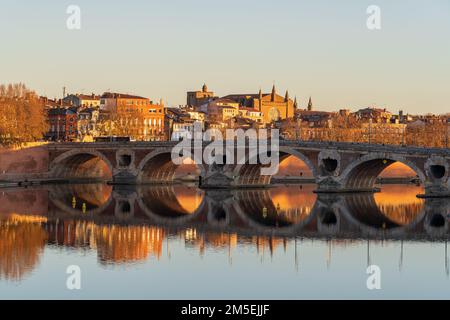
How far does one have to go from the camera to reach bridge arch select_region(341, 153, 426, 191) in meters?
49.6

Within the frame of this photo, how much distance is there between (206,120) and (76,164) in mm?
60727

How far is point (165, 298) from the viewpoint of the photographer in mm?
24547

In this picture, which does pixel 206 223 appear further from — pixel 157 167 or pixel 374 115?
pixel 374 115

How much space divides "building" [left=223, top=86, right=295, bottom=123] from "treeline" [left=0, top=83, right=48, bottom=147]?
81.9m

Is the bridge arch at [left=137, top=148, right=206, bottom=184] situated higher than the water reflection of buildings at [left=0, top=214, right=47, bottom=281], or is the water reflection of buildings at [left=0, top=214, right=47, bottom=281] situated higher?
the bridge arch at [left=137, top=148, right=206, bottom=184]

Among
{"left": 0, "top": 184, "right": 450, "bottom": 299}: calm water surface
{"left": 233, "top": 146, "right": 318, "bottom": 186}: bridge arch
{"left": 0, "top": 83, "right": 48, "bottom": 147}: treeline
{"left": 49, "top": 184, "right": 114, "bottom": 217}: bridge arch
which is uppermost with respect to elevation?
{"left": 0, "top": 83, "right": 48, "bottom": 147}: treeline

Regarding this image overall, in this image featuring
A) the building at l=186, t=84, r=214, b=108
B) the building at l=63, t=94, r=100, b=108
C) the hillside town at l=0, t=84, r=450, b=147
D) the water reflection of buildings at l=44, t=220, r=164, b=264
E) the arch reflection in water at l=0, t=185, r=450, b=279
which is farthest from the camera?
the building at l=186, t=84, r=214, b=108

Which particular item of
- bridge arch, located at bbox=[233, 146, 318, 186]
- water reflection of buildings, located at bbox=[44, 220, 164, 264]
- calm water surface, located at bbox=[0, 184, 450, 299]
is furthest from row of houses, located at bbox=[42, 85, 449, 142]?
water reflection of buildings, located at bbox=[44, 220, 164, 264]

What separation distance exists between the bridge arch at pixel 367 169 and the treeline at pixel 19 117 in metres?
23.3

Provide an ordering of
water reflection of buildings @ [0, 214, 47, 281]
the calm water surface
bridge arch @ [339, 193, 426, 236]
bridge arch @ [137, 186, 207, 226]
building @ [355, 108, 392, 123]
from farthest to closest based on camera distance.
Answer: building @ [355, 108, 392, 123] → bridge arch @ [137, 186, 207, 226] → bridge arch @ [339, 193, 426, 236] → water reflection of buildings @ [0, 214, 47, 281] → the calm water surface

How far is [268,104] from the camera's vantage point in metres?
158

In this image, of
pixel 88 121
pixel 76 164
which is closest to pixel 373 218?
pixel 76 164

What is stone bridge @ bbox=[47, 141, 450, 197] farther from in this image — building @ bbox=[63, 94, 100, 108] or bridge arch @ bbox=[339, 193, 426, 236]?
building @ bbox=[63, 94, 100, 108]
